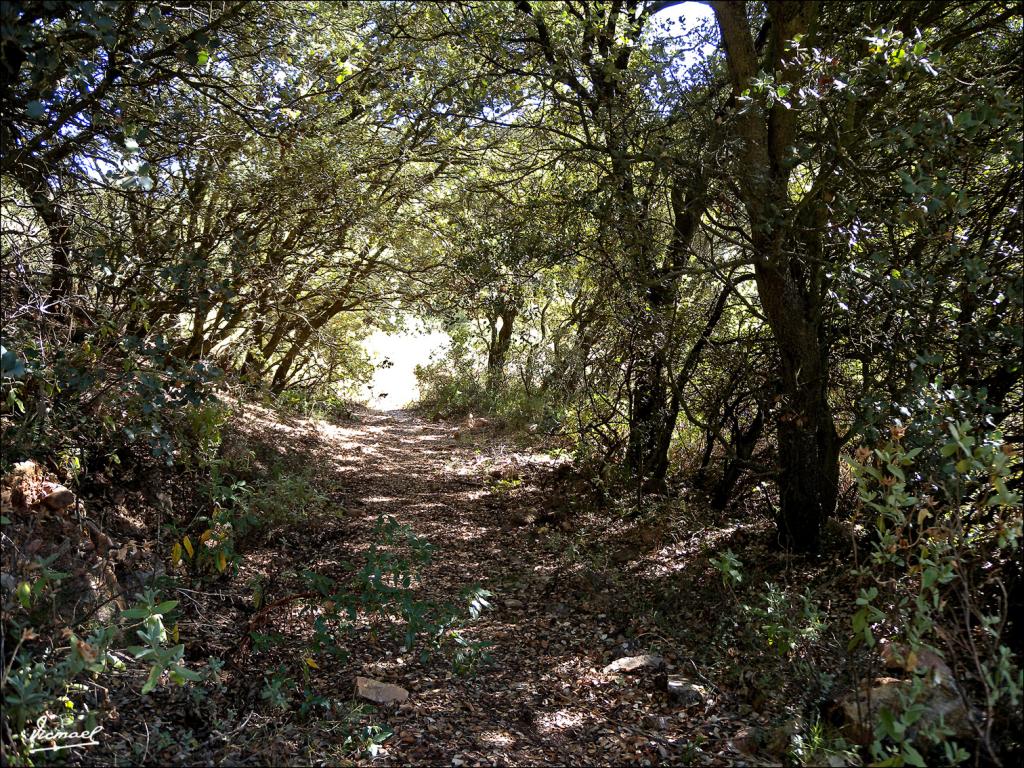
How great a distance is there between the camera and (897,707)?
9.60 feet

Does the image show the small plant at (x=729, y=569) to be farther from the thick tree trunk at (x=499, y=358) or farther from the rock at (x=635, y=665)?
the thick tree trunk at (x=499, y=358)

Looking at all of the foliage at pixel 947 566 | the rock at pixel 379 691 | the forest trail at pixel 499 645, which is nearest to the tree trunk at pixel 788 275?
the foliage at pixel 947 566

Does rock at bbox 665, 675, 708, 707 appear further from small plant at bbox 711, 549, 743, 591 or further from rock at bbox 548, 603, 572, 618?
rock at bbox 548, 603, 572, 618

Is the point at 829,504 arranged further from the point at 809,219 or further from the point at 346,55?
the point at 346,55

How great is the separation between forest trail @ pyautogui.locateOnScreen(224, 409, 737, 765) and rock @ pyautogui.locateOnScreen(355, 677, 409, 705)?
2.2 inches

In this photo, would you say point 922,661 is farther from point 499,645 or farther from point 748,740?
point 499,645

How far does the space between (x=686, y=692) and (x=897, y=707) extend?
1.09 m

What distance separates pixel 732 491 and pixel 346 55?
17.1 feet

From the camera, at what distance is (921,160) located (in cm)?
341

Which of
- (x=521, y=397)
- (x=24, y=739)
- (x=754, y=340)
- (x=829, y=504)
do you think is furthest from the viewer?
(x=521, y=397)

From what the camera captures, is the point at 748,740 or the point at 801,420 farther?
the point at 801,420

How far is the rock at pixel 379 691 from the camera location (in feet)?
11.7

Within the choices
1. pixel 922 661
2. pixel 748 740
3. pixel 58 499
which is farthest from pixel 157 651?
pixel 922 661

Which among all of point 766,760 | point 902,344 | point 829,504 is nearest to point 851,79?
point 902,344
